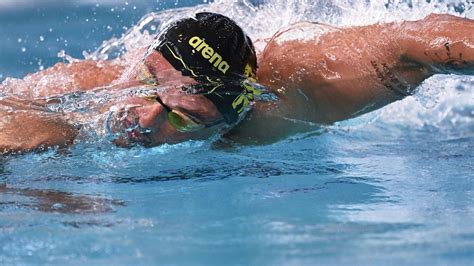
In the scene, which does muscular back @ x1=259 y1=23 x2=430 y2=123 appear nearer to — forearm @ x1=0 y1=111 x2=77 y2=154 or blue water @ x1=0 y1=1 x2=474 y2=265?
blue water @ x1=0 y1=1 x2=474 y2=265

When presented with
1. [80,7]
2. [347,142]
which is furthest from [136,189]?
[80,7]

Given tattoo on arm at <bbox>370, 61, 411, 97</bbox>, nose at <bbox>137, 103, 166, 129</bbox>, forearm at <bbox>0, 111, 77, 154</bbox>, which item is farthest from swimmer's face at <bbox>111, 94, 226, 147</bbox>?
tattoo on arm at <bbox>370, 61, 411, 97</bbox>

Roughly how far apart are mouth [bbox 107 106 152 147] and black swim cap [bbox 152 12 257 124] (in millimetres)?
233

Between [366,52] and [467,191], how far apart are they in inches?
21.2

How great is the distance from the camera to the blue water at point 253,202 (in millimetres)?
1572

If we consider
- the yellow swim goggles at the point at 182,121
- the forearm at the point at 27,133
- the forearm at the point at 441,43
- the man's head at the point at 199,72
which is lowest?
the forearm at the point at 27,133

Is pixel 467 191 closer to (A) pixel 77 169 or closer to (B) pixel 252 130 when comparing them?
(B) pixel 252 130

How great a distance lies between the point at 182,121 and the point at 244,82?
253mm

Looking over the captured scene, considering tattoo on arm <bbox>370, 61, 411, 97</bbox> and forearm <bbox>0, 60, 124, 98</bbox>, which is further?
forearm <bbox>0, 60, 124, 98</bbox>

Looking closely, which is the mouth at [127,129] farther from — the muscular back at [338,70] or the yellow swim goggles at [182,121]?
the muscular back at [338,70]

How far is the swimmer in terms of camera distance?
7.85 feet

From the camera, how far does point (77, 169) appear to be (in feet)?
8.33

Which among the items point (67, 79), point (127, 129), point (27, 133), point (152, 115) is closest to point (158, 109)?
point (152, 115)

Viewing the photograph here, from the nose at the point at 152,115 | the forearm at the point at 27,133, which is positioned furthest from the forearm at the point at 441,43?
the forearm at the point at 27,133
